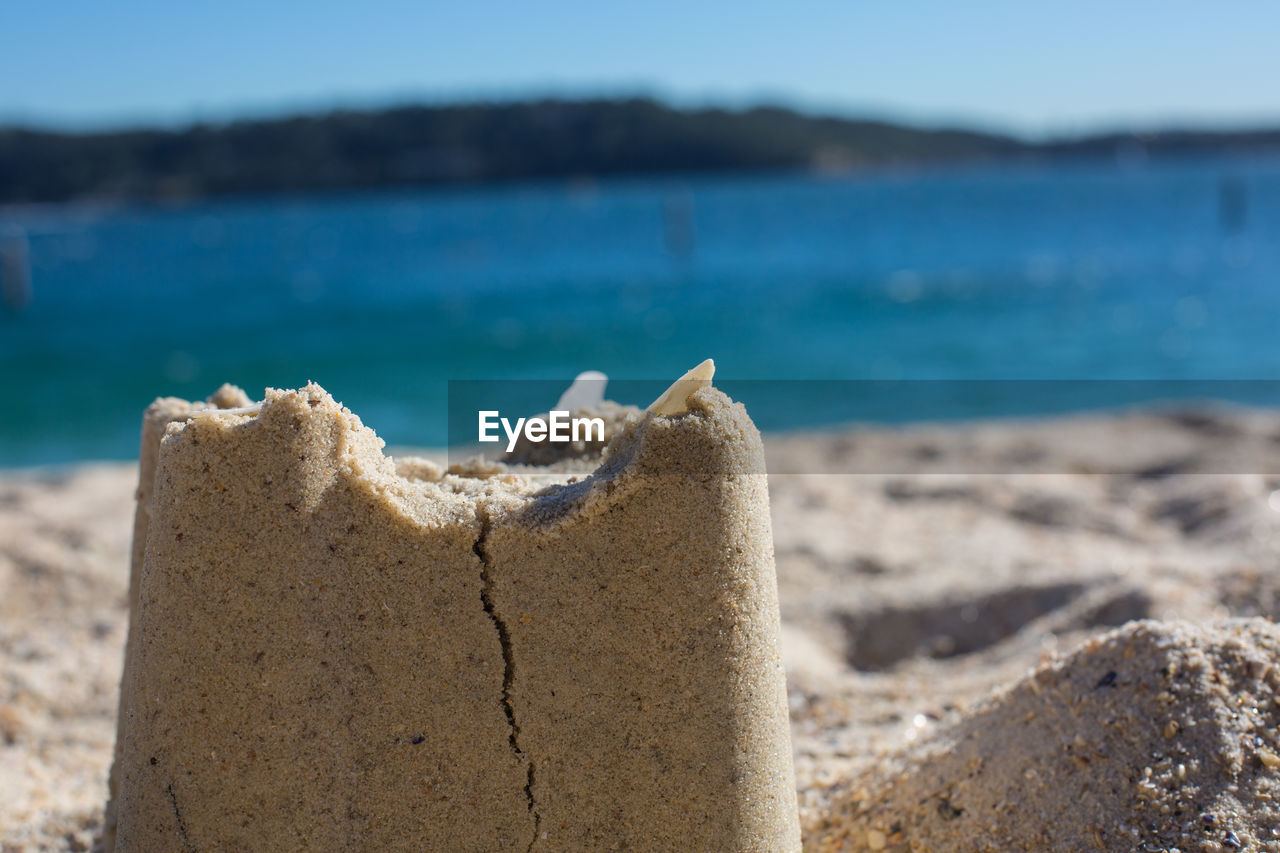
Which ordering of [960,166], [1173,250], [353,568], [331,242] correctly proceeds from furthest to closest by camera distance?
[960,166] < [331,242] < [1173,250] < [353,568]

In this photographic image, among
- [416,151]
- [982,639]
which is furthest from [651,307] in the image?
[416,151]

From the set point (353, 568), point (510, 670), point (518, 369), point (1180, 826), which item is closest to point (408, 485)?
point (353, 568)

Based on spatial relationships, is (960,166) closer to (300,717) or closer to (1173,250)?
(1173,250)

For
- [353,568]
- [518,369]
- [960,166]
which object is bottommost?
[353,568]

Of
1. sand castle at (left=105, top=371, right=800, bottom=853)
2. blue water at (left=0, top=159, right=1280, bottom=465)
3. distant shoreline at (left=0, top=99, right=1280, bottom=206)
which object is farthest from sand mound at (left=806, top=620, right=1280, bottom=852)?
distant shoreline at (left=0, top=99, right=1280, bottom=206)

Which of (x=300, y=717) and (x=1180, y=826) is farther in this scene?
(x=1180, y=826)

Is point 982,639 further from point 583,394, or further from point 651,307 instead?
point 651,307

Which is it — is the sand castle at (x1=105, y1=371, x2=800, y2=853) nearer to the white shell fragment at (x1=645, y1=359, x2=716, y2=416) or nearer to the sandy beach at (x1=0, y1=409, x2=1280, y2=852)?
the white shell fragment at (x1=645, y1=359, x2=716, y2=416)
